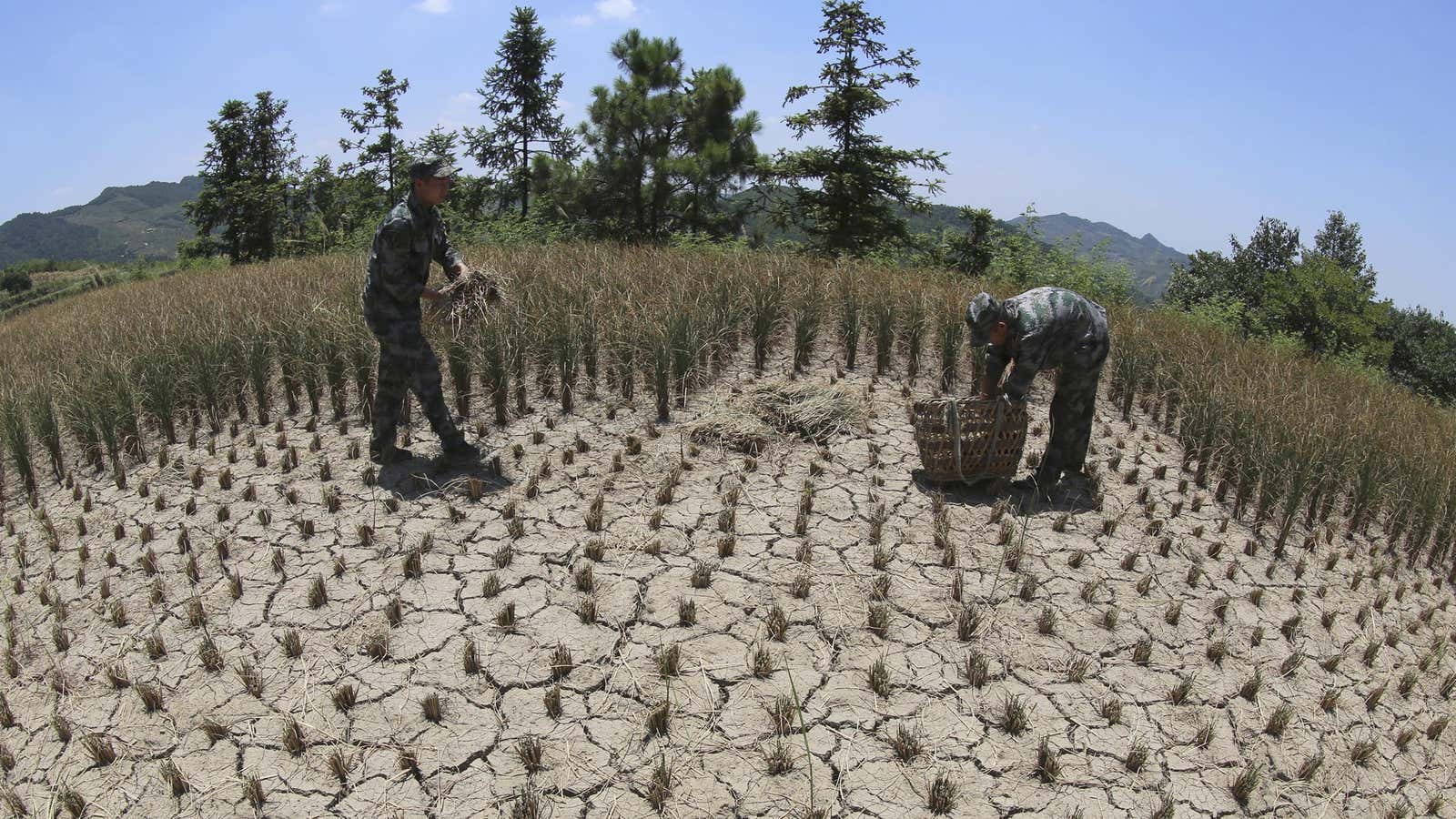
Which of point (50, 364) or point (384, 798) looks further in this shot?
point (50, 364)

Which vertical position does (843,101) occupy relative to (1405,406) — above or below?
above

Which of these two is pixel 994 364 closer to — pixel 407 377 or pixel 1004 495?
pixel 1004 495

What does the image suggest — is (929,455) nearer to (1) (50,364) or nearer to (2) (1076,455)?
(2) (1076,455)

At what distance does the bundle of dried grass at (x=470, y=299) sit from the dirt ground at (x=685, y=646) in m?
1.50

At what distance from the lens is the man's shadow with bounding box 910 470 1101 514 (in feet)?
17.6

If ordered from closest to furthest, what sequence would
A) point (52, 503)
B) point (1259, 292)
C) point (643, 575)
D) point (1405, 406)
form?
point (643, 575), point (52, 503), point (1405, 406), point (1259, 292)

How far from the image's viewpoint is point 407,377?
5430 mm

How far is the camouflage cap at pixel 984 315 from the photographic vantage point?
4.96 metres

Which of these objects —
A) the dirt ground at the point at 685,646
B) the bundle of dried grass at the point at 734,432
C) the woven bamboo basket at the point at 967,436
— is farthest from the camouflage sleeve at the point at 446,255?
the woven bamboo basket at the point at 967,436

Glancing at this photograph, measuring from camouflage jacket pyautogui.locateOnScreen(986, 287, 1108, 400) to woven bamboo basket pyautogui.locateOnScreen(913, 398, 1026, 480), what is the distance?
0.62 ft

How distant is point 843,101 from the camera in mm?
16375

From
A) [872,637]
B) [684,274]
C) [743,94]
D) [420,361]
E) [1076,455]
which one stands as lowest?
[872,637]

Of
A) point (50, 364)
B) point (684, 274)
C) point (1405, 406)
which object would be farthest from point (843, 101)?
point (50, 364)

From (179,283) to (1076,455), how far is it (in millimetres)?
13014
